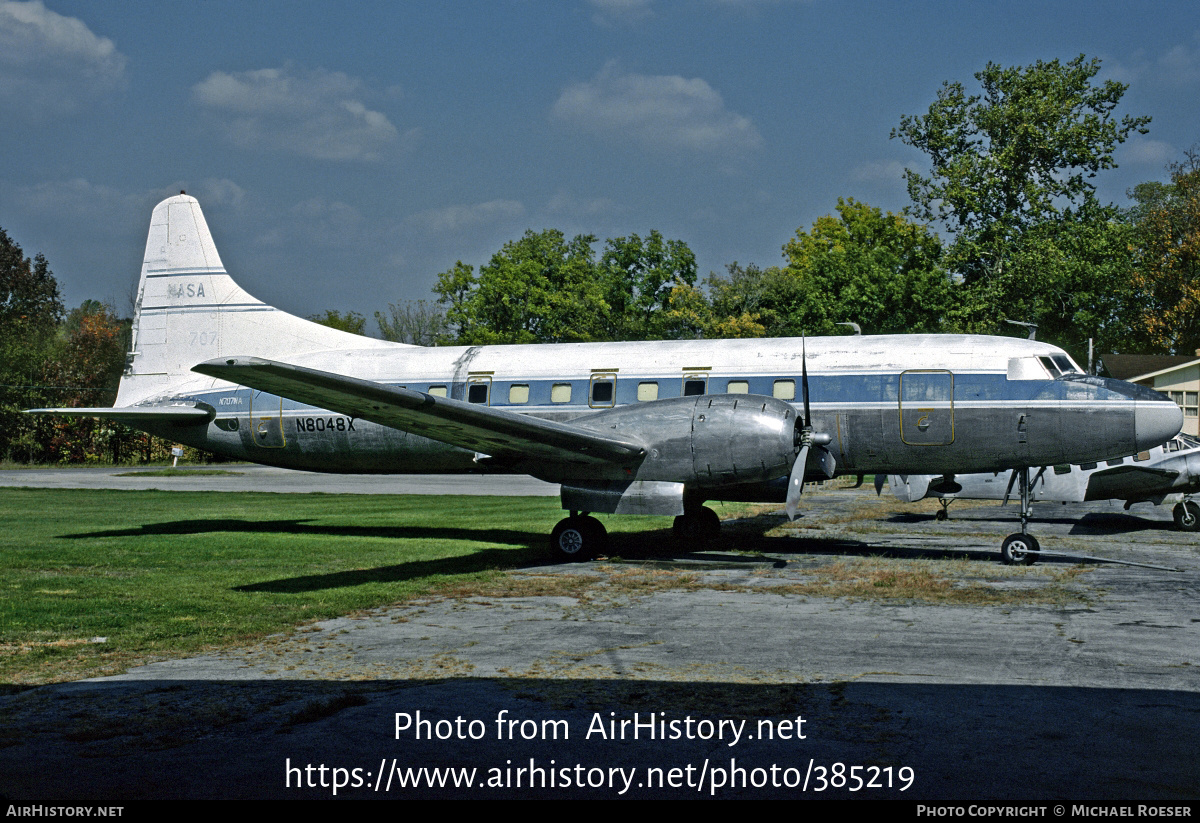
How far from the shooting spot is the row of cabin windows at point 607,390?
53.6 ft

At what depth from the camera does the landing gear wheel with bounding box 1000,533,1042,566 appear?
1516 cm

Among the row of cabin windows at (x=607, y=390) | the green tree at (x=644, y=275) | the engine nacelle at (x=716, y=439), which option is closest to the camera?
the engine nacelle at (x=716, y=439)

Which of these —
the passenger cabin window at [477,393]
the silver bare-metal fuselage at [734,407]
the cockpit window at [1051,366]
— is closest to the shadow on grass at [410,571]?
the silver bare-metal fuselage at [734,407]

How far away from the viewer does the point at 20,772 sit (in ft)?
17.6

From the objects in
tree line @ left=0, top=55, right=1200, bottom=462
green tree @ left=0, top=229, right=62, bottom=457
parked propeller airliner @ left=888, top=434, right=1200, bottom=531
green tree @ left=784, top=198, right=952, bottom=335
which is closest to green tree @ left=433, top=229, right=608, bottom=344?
tree line @ left=0, top=55, right=1200, bottom=462

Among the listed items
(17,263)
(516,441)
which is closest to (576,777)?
(516,441)

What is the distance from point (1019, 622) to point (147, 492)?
2872cm

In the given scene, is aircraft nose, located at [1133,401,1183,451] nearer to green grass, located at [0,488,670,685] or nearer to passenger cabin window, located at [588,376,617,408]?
passenger cabin window, located at [588,376,617,408]

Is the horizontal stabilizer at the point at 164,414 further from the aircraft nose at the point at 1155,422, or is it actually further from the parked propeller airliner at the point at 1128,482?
the aircraft nose at the point at 1155,422

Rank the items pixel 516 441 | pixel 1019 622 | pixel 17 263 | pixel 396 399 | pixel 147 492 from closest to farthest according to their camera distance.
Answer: pixel 1019 622, pixel 396 399, pixel 516 441, pixel 147 492, pixel 17 263

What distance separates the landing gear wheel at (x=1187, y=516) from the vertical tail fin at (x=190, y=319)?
17896 millimetres

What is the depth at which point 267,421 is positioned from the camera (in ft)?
61.9

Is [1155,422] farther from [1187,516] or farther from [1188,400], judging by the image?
[1188,400]

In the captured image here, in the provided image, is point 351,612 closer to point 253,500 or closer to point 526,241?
point 253,500
